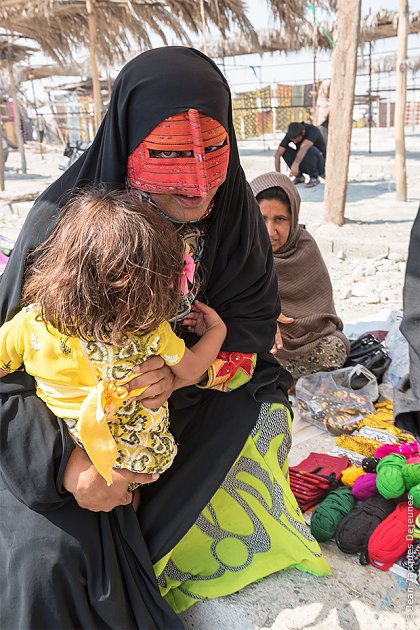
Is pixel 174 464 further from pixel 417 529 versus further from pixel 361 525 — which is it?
pixel 417 529

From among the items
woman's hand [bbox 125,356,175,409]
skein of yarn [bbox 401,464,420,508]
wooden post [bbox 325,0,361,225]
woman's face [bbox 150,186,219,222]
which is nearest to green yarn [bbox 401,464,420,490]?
skein of yarn [bbox 401,464,420,508]

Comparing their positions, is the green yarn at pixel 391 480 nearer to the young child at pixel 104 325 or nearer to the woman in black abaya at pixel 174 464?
the woman in black abaya at pixel 174 464

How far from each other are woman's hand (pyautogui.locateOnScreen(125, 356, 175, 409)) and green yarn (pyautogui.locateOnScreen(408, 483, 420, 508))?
99cm

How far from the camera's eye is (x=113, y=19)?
8.80 meters

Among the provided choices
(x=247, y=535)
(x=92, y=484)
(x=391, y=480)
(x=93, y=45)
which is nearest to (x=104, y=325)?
(x=92, y=484)

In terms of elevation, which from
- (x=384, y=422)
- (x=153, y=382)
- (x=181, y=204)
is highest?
(x=181, y=204)

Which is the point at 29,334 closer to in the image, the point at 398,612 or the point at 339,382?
the point at 398,612

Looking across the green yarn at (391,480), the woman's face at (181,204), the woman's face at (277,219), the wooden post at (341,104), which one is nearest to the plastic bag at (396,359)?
the woman's face at (277,219)

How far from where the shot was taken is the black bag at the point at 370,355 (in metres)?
3.21

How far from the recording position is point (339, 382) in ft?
10.3

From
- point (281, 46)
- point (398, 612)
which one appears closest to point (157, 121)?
point (398, 612)

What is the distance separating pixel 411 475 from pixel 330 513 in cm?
30

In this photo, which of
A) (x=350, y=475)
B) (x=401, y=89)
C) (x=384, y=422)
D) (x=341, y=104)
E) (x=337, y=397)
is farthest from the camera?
(x=401, y=89)

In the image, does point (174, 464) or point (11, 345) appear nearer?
point (11, 345)
